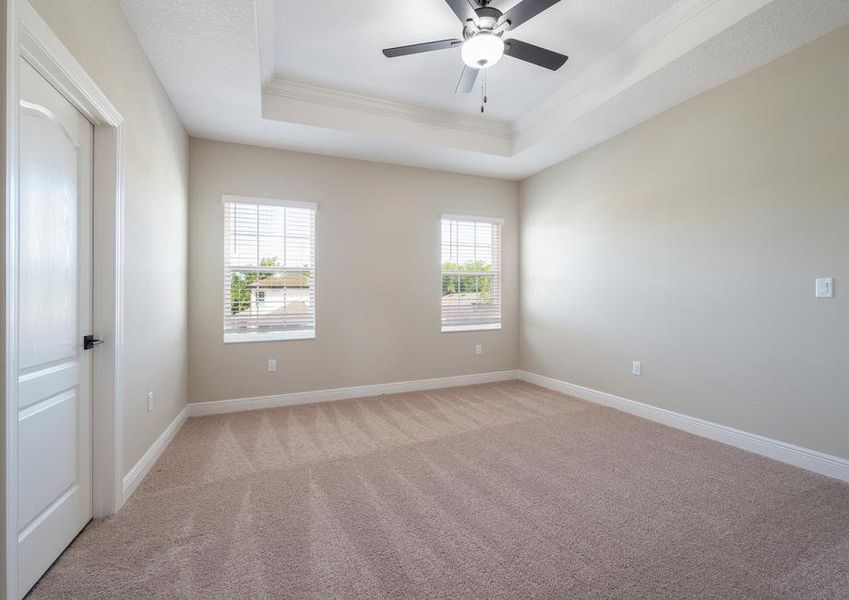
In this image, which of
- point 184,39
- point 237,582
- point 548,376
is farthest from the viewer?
point 548,376

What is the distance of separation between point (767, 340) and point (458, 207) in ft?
10.7

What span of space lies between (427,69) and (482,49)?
986mm

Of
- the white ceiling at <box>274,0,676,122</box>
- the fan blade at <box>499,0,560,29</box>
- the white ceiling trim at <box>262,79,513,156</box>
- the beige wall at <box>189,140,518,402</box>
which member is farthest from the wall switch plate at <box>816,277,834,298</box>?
the beige wall at <box>189,140,518,402</box>

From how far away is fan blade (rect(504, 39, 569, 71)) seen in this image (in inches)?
95.1

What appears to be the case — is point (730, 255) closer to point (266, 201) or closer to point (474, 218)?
point (474, 218)

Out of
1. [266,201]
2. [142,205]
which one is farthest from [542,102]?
[142,205]

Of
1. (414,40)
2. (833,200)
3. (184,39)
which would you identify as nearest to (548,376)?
(833,200)

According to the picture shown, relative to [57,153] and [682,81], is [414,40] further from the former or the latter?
[57,153]

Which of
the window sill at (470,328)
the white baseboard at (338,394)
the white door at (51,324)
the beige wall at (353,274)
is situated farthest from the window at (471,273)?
the white door at (51,324)

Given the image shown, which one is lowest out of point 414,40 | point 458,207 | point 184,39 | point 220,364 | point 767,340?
point 220,364

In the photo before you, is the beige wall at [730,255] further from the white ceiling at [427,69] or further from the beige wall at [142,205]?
the beige wall at [142,205]

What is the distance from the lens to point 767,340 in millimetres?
2693

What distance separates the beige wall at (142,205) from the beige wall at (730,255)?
3.94 m

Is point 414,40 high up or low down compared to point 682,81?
up
